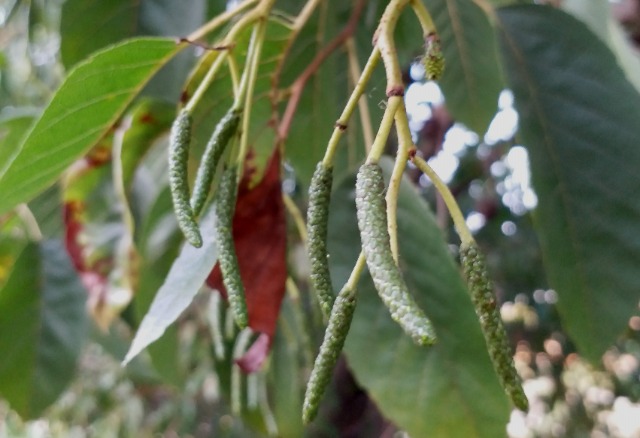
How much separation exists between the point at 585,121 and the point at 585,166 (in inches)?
2.0

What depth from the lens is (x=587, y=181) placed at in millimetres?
762

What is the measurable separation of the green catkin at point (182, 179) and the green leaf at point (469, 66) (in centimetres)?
60

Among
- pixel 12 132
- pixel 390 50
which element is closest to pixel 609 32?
pixel 390 50

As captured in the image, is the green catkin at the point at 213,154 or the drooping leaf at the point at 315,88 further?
the drooping leaf at the point at 315,88

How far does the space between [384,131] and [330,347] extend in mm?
120

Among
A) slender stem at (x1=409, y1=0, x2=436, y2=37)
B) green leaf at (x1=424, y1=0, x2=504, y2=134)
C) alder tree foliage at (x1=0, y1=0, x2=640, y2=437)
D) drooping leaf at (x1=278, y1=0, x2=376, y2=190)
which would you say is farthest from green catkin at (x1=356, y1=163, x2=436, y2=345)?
green leaf at (x1=424, y1=0, x2=504, y2=134)

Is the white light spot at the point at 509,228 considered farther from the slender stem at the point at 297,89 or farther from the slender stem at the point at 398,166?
the slender stem at the point at 398,166

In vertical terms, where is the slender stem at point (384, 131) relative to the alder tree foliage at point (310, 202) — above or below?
above

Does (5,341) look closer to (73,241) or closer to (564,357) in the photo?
(73,241)

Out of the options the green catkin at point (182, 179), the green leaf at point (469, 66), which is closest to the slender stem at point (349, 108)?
the green catkin at point (182, 179)

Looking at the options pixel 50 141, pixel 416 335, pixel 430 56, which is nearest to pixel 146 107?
pixel 50 141

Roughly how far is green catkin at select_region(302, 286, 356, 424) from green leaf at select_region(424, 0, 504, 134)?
72cm

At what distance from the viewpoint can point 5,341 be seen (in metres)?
0.98

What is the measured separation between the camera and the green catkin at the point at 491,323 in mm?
370
